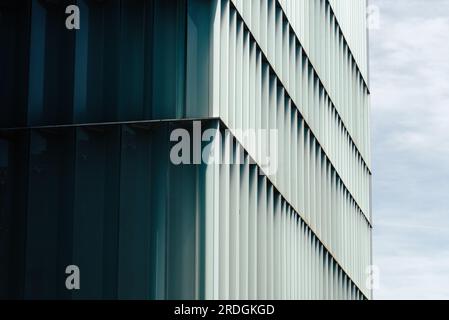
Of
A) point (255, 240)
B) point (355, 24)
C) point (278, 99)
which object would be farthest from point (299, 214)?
point (355, 24)

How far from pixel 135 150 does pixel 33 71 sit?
9.85 feet

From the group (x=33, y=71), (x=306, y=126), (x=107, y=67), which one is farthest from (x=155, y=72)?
(x=306, y=126)

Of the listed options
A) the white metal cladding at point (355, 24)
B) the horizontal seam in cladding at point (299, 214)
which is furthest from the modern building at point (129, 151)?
the white metal cladding at point (355, 24)

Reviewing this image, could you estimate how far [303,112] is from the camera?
34.1m

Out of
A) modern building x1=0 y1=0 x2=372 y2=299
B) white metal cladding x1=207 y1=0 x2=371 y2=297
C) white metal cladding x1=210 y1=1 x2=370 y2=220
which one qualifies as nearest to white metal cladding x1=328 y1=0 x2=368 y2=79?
white metal cladding x1=207 y1=0 x2=371 y2=297

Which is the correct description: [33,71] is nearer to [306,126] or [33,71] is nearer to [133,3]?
[133,3]

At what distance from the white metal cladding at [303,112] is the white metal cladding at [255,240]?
12cm

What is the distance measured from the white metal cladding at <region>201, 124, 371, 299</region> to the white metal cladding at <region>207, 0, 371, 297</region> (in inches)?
4.9

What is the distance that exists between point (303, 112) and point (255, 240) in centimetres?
1097

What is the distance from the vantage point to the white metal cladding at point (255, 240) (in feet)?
67.0

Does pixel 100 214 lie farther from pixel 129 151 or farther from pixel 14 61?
pixel 14 61

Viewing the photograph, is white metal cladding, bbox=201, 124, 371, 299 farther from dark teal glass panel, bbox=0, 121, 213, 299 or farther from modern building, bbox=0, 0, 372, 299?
dark teal glass panel, bbox=0, 121, 213, 299

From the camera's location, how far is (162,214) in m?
20.4

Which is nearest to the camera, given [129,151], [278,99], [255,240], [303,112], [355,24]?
[129,151]
